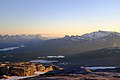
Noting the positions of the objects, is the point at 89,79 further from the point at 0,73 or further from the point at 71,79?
the point at 0,73

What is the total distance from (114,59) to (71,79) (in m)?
121

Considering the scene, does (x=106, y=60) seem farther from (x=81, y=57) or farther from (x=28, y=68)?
(x=28, y=68)

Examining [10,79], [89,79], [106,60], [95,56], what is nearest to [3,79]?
[10,79]

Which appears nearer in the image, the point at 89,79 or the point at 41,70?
the point at 89,79

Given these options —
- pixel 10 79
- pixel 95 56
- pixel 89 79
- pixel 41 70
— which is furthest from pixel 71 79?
pixel 95 56

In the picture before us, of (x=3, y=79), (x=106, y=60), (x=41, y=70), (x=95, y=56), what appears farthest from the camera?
(x=95, y=56)

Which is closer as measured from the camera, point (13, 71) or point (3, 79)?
point (3, 79)

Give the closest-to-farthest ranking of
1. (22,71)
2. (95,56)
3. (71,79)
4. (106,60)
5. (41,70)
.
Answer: (71,79) → (22,71) → (41,70) → (106,60) → (95,56)

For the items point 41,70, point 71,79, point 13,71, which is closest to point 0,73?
point 13,71

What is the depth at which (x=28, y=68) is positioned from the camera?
63281 millimetres

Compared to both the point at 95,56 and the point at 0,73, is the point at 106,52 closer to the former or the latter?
the point at 95,56

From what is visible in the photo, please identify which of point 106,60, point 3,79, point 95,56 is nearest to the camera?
point 3,79

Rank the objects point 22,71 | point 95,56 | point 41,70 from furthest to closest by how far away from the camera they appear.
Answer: point 95,56
point 41,70
point 22,71

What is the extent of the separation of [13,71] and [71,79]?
16.5 metres
